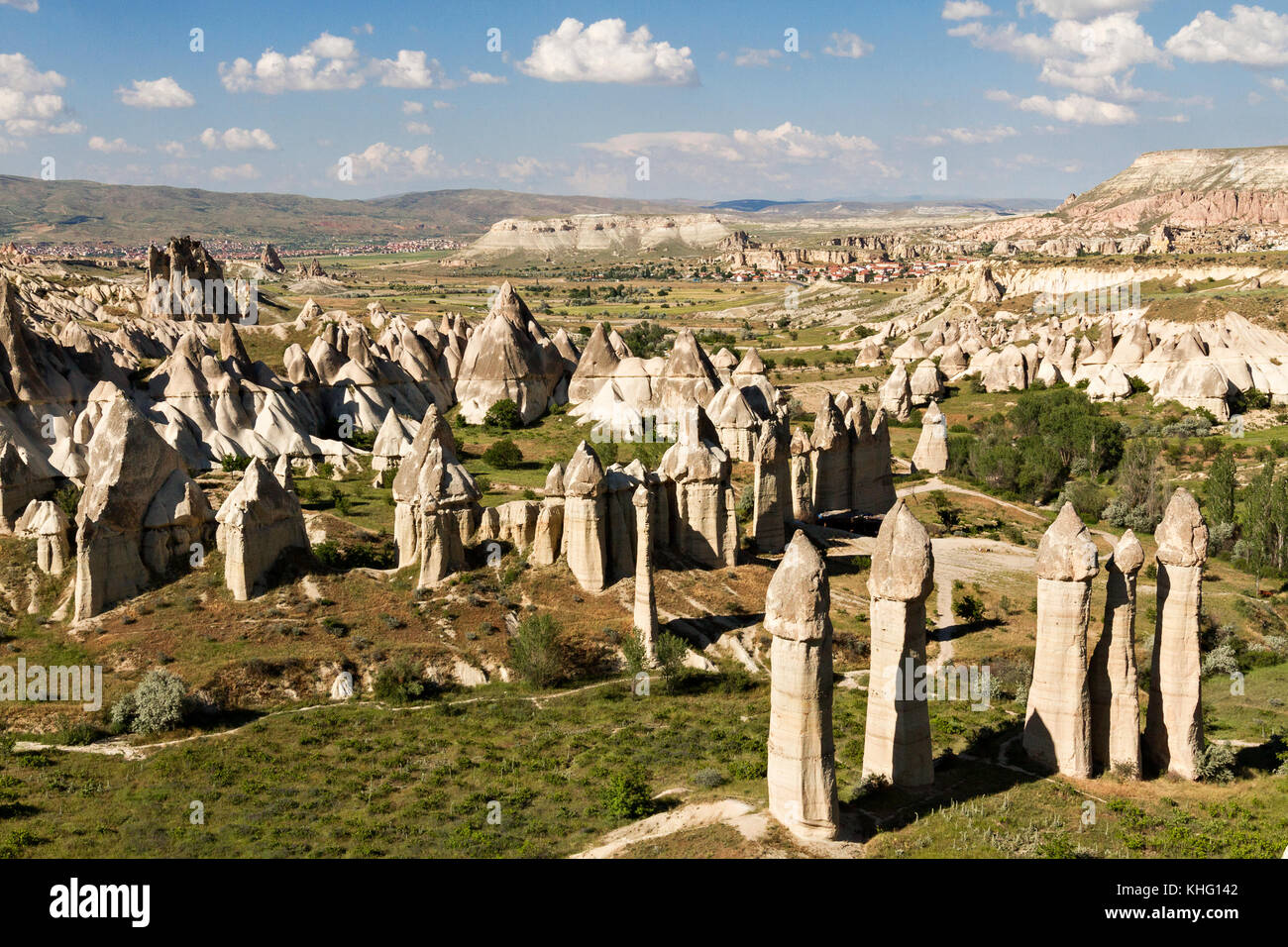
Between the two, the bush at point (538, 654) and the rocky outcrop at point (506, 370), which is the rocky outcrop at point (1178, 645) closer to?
the bush at point (538, 654)

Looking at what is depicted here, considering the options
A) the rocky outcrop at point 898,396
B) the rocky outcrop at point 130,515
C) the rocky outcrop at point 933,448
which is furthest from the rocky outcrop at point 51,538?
the rocky outcrop at point 898,396

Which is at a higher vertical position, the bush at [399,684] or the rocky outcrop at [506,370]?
the rocky outcrop at [506,370]

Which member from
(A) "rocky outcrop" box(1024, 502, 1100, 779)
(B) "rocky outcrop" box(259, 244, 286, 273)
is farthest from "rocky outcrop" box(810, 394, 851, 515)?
(B) "rocky outcrop" box(259, 244, 286, 273)

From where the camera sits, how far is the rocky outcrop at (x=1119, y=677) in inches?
763

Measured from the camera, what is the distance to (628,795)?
19.2 metres

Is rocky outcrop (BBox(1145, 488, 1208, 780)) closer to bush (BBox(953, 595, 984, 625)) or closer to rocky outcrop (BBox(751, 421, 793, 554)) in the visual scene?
bush (BBox(953, 595, 984, 625))

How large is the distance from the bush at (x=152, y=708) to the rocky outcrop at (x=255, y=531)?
490cm

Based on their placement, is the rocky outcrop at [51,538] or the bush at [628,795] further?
the rocky outcrop at [51,538]

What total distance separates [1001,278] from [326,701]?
414ft

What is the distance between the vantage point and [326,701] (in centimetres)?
2588

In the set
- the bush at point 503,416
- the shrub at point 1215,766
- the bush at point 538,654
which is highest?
the bush at point 503,416

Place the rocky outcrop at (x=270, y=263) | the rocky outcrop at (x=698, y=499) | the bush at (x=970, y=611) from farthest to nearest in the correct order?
the rocky outcrop at (x=270, y=263) < the rocky outcrop at (x=698, y=499) < the bush at (x=970, y=611)

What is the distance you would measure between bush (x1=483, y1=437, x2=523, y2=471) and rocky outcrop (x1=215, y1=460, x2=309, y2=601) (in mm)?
20231
